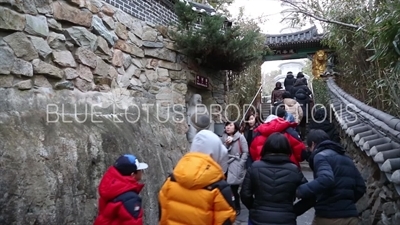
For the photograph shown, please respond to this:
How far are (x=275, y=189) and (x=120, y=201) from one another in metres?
1.04

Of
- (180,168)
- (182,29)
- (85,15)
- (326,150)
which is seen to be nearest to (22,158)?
(180,168)

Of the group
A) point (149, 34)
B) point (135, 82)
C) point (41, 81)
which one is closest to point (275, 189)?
point (41, 81)

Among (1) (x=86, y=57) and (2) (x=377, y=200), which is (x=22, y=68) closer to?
(1) (x=86, y=57)

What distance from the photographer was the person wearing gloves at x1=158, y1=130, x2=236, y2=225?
79.8 inches

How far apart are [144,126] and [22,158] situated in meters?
1.92

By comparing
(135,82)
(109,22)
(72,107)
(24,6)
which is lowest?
(72,107)

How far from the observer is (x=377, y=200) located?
323 cm

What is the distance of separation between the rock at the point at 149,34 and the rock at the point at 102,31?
732 mm

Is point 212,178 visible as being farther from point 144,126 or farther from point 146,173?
point 144,126

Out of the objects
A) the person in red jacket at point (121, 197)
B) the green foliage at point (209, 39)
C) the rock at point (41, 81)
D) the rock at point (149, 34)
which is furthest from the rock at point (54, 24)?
the green foliage at point (209, 39)

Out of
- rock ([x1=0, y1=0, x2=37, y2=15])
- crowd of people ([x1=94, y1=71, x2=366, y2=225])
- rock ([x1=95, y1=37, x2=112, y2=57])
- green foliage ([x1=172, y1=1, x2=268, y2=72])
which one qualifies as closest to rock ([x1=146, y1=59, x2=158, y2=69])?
green foliage ([x1=172, y1=1, x2=268, y2=72])

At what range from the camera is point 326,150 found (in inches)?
104

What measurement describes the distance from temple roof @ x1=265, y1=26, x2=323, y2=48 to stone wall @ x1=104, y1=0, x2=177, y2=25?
8807 millimetres

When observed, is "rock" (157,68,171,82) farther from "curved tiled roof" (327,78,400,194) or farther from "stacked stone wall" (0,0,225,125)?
"curved tiled roof" (327,78,400,194)
